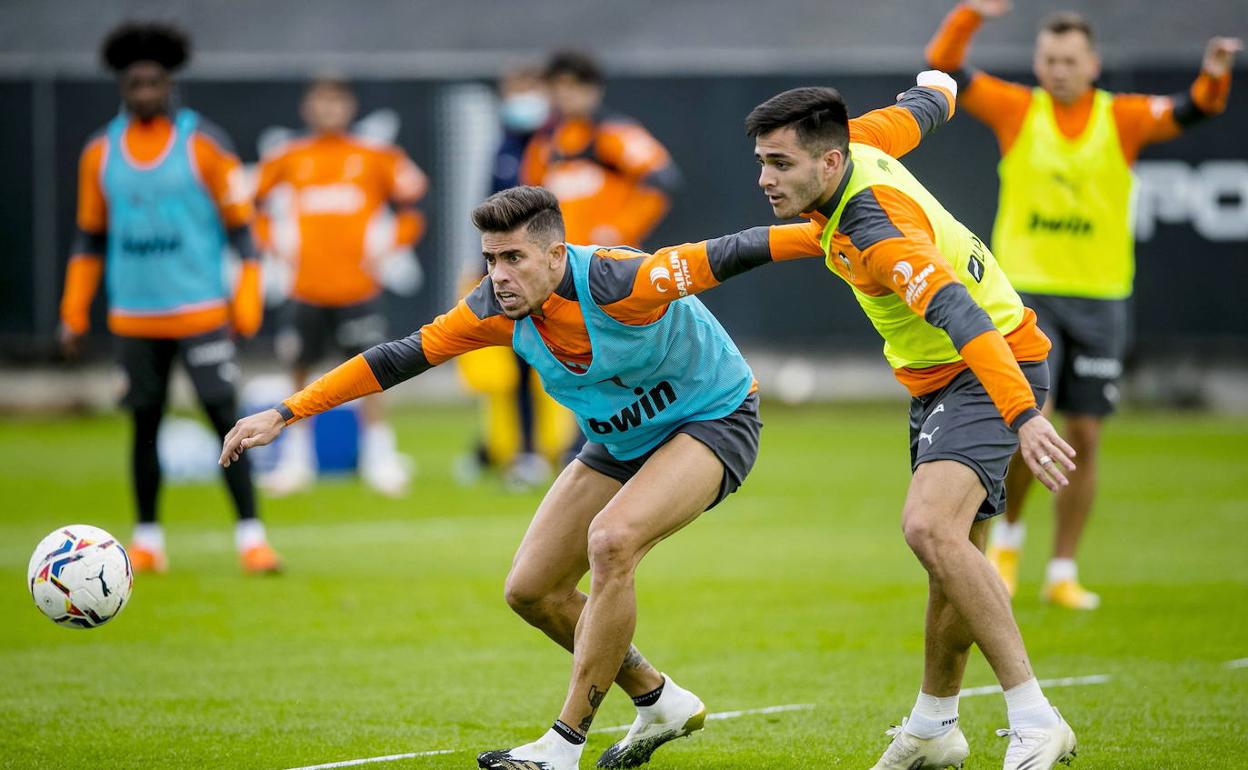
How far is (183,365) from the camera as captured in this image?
10.5 meters

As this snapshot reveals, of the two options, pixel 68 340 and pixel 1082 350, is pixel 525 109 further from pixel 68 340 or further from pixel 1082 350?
pixel 1082 350

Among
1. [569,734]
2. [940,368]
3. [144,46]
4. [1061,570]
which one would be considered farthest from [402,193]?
[569,734]

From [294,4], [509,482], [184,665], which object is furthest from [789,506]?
[294,4]

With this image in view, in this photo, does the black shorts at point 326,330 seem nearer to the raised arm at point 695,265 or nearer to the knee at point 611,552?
the raised arm at point 695,265

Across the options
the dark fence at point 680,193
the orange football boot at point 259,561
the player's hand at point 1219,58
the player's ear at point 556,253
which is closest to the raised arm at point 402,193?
the dark fence at point 680,193

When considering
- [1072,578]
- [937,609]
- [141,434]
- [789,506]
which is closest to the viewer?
[937,609]

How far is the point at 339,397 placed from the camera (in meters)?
6.16

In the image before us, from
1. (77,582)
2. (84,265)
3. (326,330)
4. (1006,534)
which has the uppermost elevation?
(84,265)

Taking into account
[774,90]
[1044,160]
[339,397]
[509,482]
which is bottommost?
[509,482]

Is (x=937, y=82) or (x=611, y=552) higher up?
(x=937, y=82)

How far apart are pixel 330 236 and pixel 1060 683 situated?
29.9ft

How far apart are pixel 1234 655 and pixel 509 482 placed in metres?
7.65

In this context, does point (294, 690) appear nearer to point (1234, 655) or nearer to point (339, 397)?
point (339, 397)

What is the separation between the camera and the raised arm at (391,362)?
607cm
